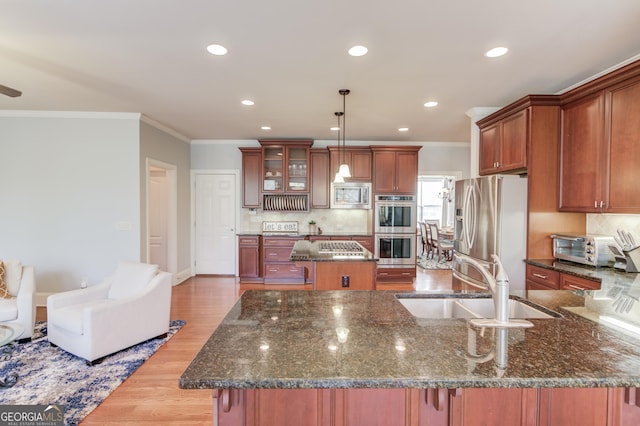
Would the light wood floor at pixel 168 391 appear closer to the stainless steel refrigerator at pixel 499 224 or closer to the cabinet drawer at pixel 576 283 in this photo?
the stainless steel refrigerator at pixel 499 224

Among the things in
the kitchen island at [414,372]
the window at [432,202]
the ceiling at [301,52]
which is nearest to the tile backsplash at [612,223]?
the ceiling at [301,52]

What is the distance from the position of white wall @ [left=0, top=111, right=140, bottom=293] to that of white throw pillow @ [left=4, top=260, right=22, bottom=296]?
1.05m

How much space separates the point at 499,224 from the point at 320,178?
3211mm

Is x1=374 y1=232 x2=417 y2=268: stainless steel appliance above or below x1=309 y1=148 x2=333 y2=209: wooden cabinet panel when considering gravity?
below

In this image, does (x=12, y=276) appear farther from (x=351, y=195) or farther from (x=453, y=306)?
(x=351, y=195)

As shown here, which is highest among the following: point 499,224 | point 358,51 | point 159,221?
point 358,51

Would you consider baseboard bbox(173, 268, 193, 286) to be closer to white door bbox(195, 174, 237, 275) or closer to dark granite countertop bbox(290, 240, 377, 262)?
white door bbox(195, 174, 237, 275)

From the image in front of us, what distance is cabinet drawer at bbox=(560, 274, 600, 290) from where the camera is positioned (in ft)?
7.64

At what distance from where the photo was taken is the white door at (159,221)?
5574 millimetres

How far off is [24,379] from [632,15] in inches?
200

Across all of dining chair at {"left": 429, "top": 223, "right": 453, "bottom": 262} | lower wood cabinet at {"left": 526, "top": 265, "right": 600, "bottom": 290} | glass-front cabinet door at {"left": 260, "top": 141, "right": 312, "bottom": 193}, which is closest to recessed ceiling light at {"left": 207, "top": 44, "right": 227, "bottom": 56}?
glass-front cabinet door at {"left": 260, "top": 141, "right": 312, "bottom": 193}

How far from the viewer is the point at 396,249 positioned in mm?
5398

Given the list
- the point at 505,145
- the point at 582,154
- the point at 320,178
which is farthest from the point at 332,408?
the point at 320,178

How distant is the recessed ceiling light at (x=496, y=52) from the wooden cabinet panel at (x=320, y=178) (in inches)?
132
